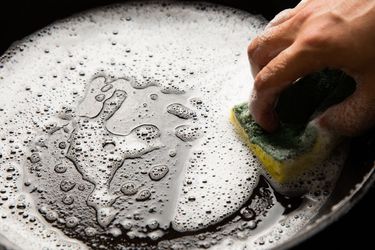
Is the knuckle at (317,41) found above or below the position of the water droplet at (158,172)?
above

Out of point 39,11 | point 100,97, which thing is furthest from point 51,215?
point 39,11

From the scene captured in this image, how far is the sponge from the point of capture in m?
0.93

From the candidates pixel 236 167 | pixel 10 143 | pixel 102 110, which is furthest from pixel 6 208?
pixel 236 167

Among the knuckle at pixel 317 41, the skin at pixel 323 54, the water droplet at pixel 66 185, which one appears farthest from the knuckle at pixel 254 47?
the water droplet at pixel 66 185

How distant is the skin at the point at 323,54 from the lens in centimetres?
84

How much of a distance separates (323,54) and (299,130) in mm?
148

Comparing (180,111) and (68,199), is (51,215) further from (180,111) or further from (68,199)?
(180,111)

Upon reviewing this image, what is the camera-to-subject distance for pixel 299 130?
0.95 metres

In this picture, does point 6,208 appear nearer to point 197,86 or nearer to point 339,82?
point 197,86

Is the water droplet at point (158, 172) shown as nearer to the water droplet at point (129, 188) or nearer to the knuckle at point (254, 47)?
the water droplet at point (129, 188)

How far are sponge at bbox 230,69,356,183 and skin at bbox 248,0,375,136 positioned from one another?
2 cm

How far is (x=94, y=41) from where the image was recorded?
A: 128cm

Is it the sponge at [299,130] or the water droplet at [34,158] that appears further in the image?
the water droplet at [34,158]

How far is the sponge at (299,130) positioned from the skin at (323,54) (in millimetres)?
21
